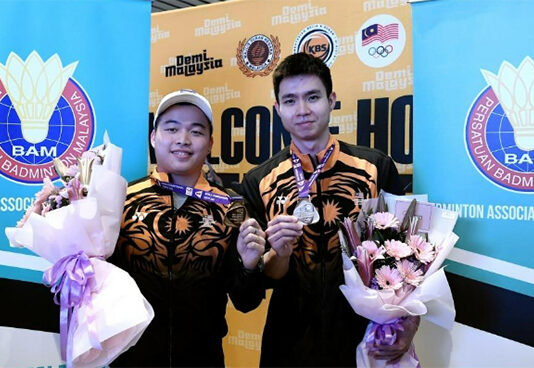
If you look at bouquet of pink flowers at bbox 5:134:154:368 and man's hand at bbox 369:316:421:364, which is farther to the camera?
man's hand at bbox 369:316:421:364

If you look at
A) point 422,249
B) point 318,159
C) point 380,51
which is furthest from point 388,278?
point 380,51

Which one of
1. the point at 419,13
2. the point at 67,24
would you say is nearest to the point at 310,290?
the point at 419,13

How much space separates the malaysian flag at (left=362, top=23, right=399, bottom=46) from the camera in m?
2.85

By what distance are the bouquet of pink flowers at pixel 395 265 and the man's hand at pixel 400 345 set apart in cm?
3

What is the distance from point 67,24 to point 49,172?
766 millimetres

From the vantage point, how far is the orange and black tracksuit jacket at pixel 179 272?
2057 mm

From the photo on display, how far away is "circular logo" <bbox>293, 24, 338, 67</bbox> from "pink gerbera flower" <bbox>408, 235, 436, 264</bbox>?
1402 mm

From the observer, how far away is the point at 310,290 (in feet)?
7.42

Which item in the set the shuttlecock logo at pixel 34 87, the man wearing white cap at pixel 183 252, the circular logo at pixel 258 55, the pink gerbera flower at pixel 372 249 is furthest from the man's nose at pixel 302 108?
the shuttlecock logo at pixel 34 87

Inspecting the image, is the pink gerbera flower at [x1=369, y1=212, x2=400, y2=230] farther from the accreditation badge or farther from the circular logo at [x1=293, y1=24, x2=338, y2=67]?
the circular logo at [x1=293, y1=24, x2=338, y2=67]

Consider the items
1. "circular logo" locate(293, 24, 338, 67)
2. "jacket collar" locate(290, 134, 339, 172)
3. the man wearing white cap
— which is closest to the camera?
the man wearing white cap

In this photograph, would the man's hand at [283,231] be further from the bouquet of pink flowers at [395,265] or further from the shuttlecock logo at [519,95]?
the shuttlecock logo at [519,95]

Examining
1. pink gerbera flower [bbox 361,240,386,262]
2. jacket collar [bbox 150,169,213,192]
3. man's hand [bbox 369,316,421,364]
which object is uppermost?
jacket collar [bbox 150,169,213,192]

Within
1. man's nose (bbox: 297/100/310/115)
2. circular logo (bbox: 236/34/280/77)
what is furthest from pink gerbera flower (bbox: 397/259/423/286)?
A: circular logo (bbox: 236/34/280/77)
